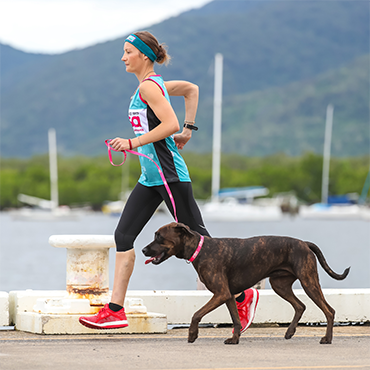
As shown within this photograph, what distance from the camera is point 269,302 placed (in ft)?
22.4

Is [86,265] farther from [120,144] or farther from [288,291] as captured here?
[288,291]

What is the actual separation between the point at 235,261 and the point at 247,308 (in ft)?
1.89

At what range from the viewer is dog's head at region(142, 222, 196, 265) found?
546 centimetres

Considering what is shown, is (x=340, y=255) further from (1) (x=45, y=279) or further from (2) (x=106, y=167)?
(2) (x=106, y=167)

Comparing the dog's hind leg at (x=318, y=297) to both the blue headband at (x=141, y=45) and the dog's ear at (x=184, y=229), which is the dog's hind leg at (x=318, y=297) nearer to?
the dog's ear at (x=184, y=229)

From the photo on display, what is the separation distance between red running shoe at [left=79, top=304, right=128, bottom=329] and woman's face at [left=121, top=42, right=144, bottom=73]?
77.8 inches

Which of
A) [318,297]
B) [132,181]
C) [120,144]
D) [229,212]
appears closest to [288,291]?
[318,297]

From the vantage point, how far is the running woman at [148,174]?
5723 mm

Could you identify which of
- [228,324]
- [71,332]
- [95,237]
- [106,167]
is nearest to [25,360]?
[71,332]

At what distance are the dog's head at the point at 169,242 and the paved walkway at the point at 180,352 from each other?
695 millimetres

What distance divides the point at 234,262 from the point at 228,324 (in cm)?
142

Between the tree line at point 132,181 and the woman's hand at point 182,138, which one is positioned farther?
the tree line at point 132,181

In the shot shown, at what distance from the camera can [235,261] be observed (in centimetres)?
564

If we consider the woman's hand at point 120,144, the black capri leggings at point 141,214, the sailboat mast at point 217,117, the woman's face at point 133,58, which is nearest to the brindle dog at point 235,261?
the black capri leggings at point 141,214
